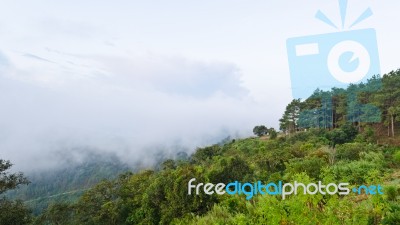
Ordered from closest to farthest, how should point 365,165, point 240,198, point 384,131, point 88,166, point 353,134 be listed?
point 240,198 → point 365,165 → point 353,134 → point 384,131 → point 88,166

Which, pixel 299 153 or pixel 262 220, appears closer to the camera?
pixel 262 220

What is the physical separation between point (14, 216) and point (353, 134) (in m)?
28.6

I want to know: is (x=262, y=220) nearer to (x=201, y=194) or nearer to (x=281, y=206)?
(x=281, y=206)

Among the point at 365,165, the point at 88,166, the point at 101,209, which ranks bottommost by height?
the point at 88,166

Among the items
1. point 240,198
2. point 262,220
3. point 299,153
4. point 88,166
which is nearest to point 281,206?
point 262,220

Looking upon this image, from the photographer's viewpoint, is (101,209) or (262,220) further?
(101,209)

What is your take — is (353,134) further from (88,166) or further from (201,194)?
(88,166)

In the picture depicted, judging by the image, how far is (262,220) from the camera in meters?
7.48

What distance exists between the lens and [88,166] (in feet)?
607

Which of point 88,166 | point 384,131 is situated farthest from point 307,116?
point 88,166

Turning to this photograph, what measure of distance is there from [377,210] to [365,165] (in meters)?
9.74

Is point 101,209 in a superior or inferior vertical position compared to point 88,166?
superior

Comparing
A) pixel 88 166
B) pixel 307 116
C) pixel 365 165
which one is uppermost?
pixel 307 116

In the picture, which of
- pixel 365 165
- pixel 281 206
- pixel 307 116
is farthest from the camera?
pixel 307 116
